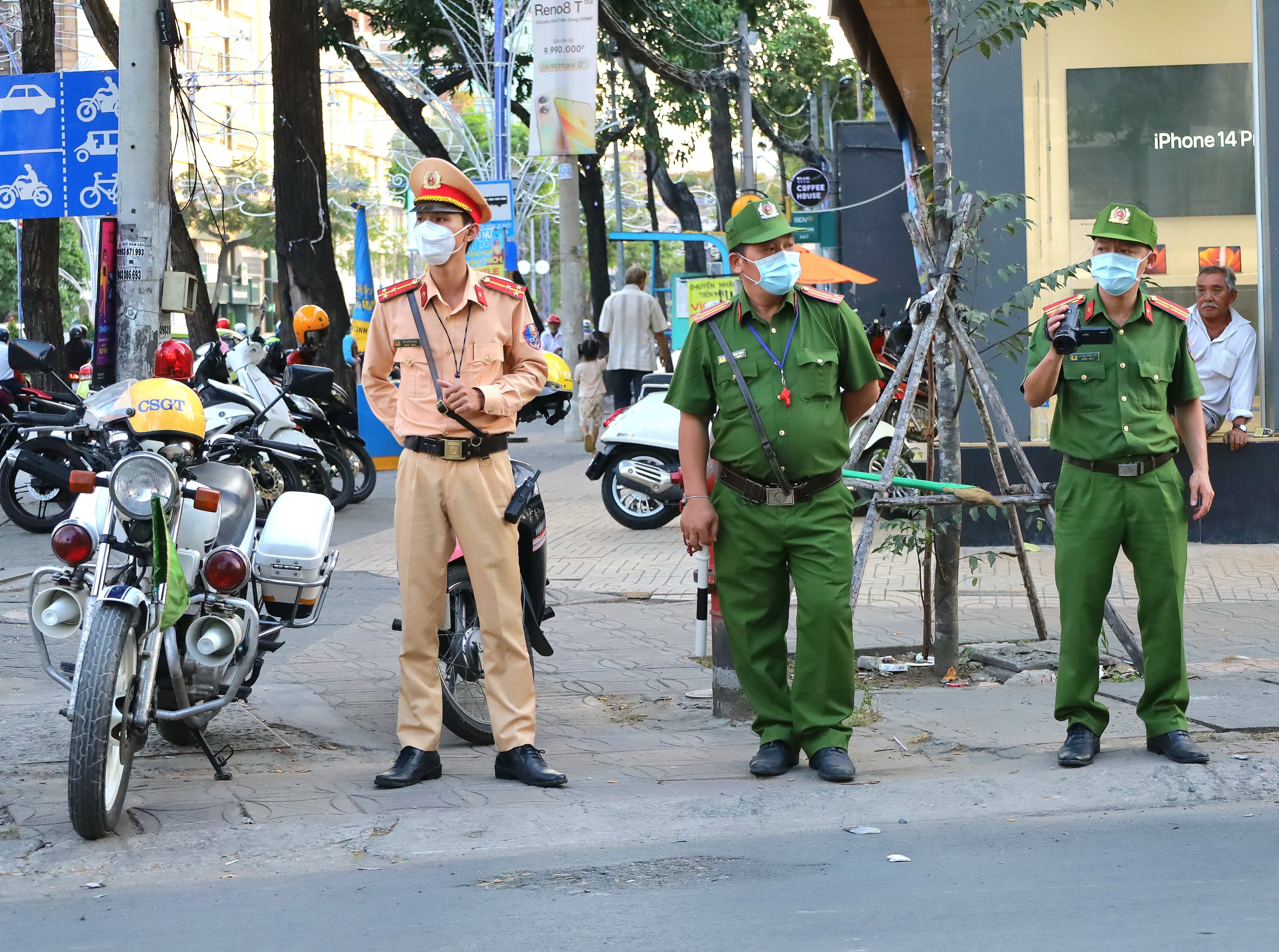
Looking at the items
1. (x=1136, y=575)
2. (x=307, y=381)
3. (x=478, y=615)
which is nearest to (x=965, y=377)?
(x=1136, y=575)

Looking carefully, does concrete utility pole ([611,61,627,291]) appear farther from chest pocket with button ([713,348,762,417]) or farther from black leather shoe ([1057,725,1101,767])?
black leather shoe ([1057,725,1101,767])

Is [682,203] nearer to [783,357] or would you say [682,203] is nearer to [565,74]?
[565,74]

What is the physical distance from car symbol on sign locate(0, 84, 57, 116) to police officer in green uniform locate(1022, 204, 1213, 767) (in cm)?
719

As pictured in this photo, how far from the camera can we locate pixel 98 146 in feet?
33.3

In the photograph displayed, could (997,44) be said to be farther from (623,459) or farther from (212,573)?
(623,459)

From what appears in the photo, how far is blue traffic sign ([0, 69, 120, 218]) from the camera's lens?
10.1m

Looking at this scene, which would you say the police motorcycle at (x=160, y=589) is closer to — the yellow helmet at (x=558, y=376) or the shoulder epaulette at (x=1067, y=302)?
the yellow helmet at (x=558, y=376)

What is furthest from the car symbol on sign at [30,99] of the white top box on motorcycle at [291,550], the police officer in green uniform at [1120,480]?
the police officer in green uniform at [1120,480]

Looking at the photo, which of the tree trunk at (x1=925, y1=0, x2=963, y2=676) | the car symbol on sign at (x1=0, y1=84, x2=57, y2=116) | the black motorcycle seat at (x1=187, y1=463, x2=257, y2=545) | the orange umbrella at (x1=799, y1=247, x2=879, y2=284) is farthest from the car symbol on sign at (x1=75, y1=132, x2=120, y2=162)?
the orange umbrella at (x1=799, y1=247, x2=879, y2=284)

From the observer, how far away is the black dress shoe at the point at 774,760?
17.8 ft

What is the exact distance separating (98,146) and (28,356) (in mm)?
1506

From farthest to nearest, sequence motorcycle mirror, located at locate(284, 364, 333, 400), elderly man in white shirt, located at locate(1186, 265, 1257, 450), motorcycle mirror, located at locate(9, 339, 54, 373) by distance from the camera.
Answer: motorcycle mirror, located at locate(284, 364, 333, 400) < elderly man in white shirt, located at locate(1186, 265, 1257, 450) < motorcycle mirror, located at locate(9, 339, 54, 373)

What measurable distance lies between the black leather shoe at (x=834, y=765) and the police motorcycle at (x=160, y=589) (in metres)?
1.83

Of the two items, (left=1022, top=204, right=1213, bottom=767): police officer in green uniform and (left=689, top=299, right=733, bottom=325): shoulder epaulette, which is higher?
(left=689, top=299, right=733, bottom=325): shoulder epaulette
